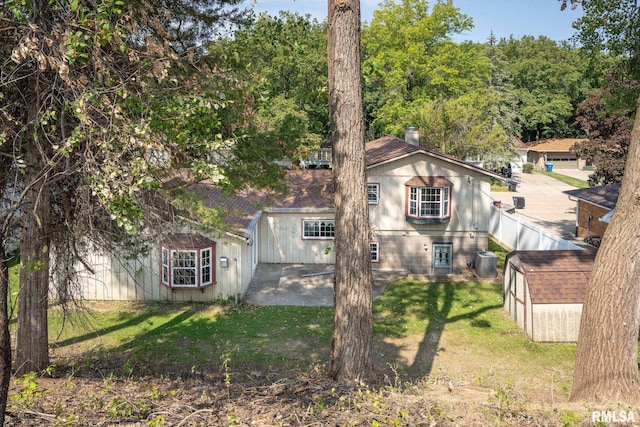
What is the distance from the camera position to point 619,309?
315 inches

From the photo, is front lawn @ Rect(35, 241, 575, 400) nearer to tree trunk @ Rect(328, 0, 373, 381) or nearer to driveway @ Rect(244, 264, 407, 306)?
driveway @ Rect(244, 264, 407, 306)

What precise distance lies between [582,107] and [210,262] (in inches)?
1169

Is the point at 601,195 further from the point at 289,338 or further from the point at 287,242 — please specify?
the point at 289,338

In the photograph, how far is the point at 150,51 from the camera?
25.5ft

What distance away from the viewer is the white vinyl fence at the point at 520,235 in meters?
20.3

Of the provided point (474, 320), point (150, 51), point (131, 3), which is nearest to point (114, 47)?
point (150, 51)

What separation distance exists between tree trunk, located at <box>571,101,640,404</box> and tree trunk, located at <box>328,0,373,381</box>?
3458 millimetres

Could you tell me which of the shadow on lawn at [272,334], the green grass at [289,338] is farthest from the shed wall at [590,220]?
the green grass at [289,338]

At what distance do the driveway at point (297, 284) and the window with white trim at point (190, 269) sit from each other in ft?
5.28

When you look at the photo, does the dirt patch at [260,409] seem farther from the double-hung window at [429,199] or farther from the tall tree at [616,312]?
the double-hung window at [429,199]

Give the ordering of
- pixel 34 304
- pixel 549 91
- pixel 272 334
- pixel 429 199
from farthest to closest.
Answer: pixel 549 91
pixel 429 199
pixel 272 334
pixel 34 304

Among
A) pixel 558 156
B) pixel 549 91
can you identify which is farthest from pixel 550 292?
pixel 549 91

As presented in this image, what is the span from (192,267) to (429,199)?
31.3ft

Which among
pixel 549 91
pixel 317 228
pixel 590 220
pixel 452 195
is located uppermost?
pixel 549 91
